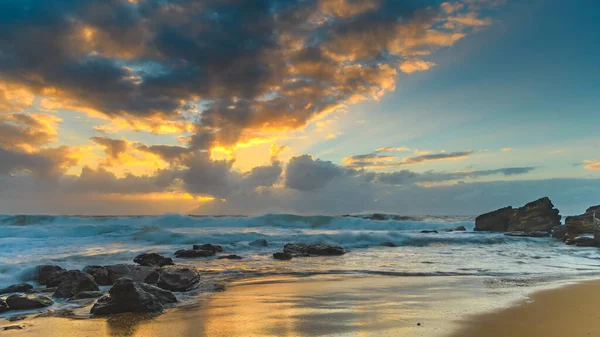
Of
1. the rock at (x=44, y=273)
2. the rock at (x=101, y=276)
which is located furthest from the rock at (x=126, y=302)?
the rock at (x=44, y=273)

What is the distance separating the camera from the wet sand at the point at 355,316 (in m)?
5.16

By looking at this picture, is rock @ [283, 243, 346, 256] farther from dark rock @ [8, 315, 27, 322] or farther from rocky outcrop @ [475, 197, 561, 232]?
rocky outcrop @ [475, 197, 561, 232]

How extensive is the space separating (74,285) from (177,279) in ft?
7.17

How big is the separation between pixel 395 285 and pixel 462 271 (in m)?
3.65

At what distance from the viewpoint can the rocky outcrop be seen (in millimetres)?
34406

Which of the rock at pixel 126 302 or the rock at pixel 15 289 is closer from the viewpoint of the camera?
the rock at pixel 126 302

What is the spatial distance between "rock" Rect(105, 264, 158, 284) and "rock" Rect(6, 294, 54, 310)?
235 centimetres

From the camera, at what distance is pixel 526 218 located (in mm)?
35531

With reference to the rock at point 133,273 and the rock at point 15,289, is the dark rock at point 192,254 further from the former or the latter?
the rock at point 15,289

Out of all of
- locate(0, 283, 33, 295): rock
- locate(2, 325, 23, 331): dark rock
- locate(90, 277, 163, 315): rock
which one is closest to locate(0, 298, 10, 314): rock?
locate(2, 325, 23, 331): dark rock

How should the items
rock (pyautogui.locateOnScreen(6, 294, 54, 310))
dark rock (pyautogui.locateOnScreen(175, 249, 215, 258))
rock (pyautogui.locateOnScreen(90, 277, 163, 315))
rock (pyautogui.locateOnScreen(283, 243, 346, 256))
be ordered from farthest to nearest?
rock (pyautogui.locateOnScreen(283, 243, 346, 256)) < dark rock (pyautogui.locateOnScreen(175, 249, 215, 258)) < rock (pyautogui.locateOnScreen(6, 294, 54, 310)) < rock (pyautogui.locateOnScreen(90, 277, 163, 315))

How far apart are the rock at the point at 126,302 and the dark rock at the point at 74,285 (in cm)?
220

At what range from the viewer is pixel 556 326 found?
17.5ft

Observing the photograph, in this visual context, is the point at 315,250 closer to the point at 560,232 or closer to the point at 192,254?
the point at 192,254
